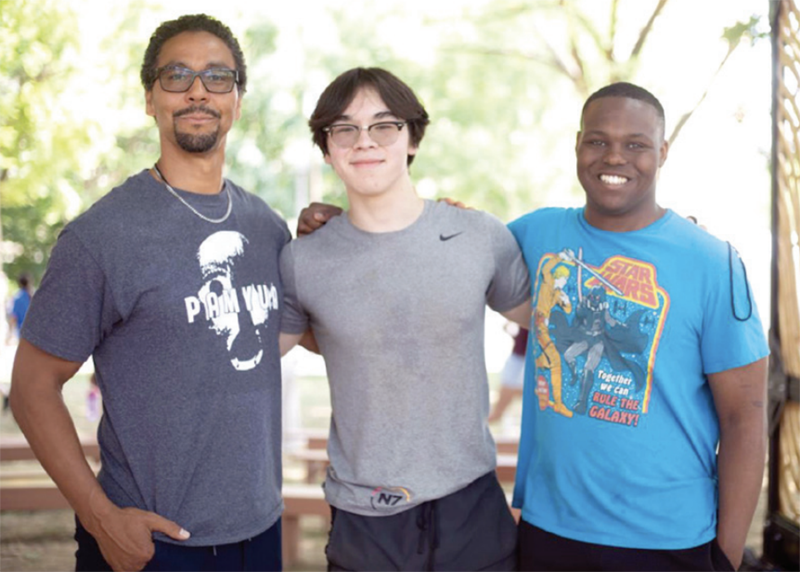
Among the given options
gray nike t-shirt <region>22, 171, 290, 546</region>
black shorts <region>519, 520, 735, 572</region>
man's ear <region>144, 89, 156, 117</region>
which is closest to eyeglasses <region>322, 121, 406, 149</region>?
gray nike t-shirt <region>22, 171, 290, 546</region>

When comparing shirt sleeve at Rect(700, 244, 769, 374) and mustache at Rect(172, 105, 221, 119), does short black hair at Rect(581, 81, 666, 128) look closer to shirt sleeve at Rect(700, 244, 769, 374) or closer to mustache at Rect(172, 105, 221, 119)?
shirt sleeve at Rect(700, 244, 769, 374)

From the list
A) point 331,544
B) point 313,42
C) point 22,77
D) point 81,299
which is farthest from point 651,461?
point 313,42

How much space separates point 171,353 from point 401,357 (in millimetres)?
739

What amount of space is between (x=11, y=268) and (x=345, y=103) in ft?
83.0

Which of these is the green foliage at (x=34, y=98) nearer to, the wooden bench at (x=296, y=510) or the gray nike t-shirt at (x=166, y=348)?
the wooden bench at (x=296, y=510)

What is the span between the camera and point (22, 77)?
9898mm

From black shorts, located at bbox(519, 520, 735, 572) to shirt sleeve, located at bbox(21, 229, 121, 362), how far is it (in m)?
1.60

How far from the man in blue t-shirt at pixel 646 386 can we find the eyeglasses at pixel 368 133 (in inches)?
26.1

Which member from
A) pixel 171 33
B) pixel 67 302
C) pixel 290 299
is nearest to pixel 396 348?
pixel 290 299

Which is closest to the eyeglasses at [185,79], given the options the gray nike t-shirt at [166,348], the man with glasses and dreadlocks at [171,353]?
the man with glasses and dreadlocks at [171,353]

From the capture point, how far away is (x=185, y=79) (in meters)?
2.93

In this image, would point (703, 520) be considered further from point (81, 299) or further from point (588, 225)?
point (81, 299)

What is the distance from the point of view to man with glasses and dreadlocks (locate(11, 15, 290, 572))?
2613mm

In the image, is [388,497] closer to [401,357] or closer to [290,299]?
[401,357]
